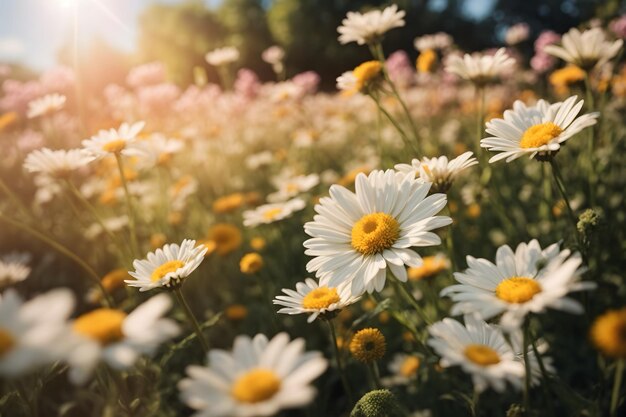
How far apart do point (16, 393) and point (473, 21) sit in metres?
30.7

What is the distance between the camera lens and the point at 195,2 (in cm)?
3234

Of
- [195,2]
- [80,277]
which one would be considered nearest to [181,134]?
[80,277]

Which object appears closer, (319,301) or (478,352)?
(478,352)

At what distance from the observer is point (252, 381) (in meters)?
0.87

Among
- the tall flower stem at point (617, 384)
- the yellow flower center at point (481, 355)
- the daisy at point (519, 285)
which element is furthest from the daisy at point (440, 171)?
the tall flower stem at point (617, 384)

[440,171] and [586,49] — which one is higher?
[586,49]

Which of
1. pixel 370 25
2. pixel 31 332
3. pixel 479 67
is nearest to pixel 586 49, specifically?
pixel 479 67

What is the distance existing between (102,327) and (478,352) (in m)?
0.81

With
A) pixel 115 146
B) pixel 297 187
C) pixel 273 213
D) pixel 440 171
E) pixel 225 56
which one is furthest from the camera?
pixel 225 56

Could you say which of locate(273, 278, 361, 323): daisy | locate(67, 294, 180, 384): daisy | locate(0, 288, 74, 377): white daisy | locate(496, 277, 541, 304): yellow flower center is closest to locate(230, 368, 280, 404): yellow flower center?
locate(67, 294, 180, 384): daisy

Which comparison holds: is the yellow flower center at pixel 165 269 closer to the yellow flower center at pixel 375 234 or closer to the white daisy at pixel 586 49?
the yellow flower center at pixel 375 234

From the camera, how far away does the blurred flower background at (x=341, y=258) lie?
932 mm

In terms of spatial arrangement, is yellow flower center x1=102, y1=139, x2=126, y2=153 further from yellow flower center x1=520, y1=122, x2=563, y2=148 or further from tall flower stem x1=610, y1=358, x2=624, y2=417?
tall flower stem x1=610, y1=358, x2=624, y2=417

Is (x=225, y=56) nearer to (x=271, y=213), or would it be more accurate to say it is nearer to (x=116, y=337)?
(x=271, y=213)
